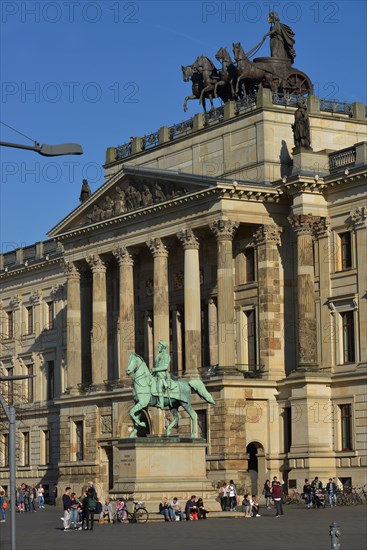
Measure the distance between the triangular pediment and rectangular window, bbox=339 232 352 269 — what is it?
A: 7.92m

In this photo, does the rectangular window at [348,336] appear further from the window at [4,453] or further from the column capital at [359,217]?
the window at [4,453]

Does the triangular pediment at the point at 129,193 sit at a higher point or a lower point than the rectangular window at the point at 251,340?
higher

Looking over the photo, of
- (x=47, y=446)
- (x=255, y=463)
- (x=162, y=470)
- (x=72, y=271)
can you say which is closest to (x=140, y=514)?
(x=162, y=470)

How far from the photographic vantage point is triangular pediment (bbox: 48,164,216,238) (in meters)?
82.8

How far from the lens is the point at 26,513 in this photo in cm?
8056

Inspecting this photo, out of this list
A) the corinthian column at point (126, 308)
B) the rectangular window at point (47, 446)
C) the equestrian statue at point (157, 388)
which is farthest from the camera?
the rectangular window at point (47, 446)

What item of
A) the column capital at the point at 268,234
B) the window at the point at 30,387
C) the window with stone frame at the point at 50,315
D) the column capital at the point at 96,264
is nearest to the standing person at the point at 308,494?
the column capital at the point at 268,234

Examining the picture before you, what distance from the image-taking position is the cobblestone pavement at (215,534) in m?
44.5

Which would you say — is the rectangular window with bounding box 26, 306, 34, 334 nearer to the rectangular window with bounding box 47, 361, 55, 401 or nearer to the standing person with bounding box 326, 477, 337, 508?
the rectangular window with bounding box 47, 361, 55, 401

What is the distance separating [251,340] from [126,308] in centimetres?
966

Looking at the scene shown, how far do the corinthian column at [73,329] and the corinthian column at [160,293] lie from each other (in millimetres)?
9953

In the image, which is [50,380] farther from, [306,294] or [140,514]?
[140,514]

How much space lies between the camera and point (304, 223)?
7819 centimetres

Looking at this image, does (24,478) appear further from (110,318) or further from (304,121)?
(304,121)
